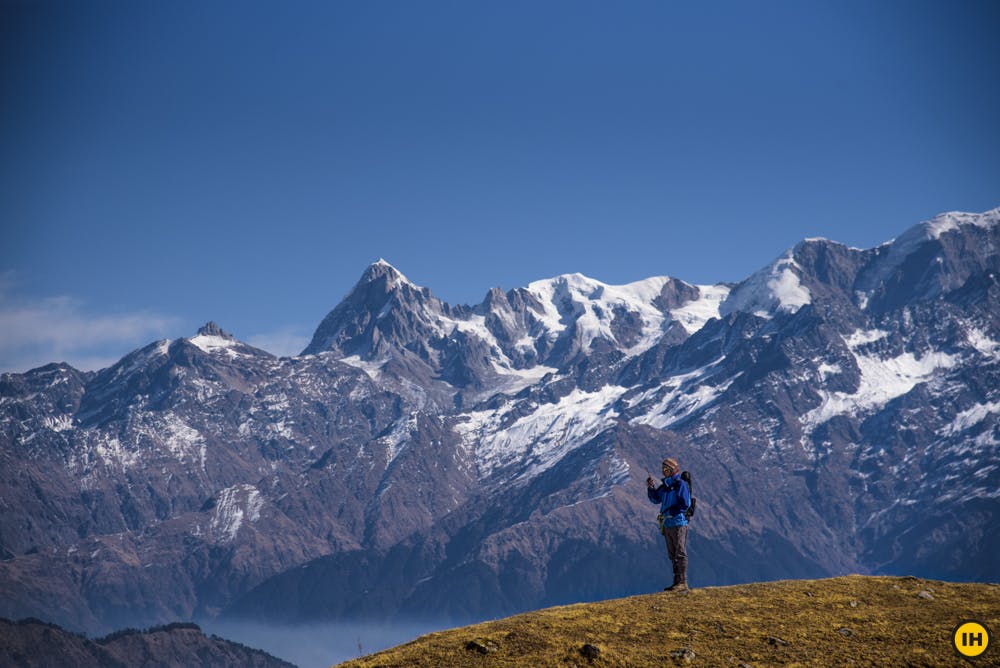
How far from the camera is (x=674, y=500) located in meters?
45.8

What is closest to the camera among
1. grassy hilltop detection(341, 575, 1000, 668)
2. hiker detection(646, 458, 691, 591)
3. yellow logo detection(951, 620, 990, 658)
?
grassy hilltop detection(341, 575, 1000, 668)

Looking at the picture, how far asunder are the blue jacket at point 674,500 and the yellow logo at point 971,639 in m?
10.3

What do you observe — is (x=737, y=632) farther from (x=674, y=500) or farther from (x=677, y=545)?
(x=674, y=500)

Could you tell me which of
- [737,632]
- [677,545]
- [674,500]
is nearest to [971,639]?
[737,632]

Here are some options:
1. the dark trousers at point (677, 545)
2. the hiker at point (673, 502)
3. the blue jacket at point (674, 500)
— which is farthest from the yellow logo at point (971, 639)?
the blue jacket at point (674, 500)

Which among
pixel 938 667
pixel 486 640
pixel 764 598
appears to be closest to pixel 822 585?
pixel 764 598

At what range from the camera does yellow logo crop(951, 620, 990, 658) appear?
40.4 m

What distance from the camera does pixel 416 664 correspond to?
40688mm

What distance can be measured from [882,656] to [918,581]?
13.3 meters

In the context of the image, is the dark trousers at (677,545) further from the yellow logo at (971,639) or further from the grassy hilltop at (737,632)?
the yellow logo at (971,639)

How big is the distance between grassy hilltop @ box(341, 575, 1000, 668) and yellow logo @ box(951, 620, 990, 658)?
11.1 inches

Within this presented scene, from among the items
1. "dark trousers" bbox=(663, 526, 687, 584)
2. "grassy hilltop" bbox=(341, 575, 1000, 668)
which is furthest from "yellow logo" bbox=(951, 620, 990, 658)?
"dark trousers" bbox=(663, 526, 687, 584)

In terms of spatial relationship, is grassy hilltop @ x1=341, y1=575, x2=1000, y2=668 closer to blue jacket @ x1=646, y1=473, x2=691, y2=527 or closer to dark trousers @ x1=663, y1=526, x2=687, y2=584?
dark trousers @ x1=663, y1=526, x2=687, y2=584

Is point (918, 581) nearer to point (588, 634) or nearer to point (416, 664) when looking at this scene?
point (588, 634)
